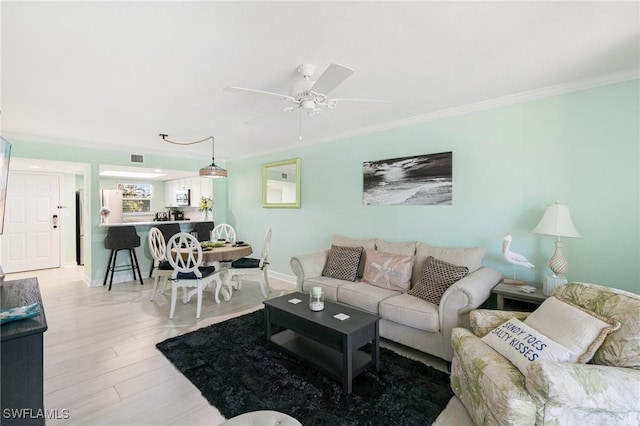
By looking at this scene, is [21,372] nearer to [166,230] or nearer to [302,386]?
[302,386]

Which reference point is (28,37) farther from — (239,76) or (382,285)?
(382,285)

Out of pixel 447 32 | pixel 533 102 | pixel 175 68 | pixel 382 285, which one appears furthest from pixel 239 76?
pixel 533 102

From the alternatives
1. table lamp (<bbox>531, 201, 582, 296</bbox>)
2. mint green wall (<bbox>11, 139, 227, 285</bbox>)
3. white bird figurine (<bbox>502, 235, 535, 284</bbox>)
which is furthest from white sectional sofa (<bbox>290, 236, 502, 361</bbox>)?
mint green wall (<bbox>11, 139, 227, 285</bbox>)

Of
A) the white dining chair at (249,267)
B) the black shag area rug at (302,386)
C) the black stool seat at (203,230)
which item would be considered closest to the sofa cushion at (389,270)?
the black shag area rug at (302,386)

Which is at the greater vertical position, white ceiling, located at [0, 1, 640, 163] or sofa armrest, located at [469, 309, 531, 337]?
white ceiling, located at [0, 1, 640, 163]

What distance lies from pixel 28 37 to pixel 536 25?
3.13 metres

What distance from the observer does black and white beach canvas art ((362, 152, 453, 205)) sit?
10.9 feet

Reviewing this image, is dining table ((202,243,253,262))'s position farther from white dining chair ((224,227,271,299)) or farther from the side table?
the side table

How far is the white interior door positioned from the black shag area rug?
213 inches

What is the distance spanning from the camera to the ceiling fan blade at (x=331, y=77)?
5.62 ft

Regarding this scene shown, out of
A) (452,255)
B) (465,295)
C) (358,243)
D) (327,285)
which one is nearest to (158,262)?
(327,285)

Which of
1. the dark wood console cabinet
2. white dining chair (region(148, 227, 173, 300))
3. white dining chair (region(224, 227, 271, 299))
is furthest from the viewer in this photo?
white dining chair (region(224, 227, 271, 299))

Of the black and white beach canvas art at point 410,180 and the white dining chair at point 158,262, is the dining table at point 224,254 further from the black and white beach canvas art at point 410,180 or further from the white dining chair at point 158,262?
the black and white beach canvas art at point 410,180

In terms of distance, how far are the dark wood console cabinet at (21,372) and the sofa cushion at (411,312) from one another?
235 centimetres
